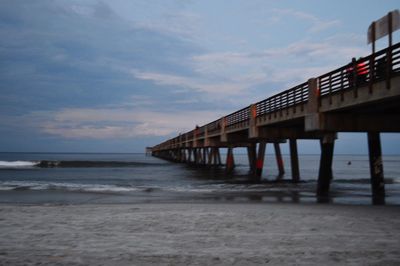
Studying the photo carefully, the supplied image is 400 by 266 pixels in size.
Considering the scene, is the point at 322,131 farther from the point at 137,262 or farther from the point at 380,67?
the point at 137,262

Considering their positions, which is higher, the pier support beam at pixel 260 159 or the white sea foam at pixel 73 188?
the pier support beam at pixel 260 159

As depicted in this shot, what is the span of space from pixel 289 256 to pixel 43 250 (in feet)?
11.5

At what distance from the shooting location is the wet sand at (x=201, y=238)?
5461mm

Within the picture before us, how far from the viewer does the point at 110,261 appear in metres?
5.36

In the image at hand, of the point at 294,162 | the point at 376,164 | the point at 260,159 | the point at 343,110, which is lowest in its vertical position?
the point at 294,162

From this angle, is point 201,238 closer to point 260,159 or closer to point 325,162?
point 325,162

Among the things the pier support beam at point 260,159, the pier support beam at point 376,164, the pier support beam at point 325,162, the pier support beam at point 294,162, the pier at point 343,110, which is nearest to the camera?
the pier at point 343,110

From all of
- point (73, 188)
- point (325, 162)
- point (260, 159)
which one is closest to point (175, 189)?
point (73, 188)

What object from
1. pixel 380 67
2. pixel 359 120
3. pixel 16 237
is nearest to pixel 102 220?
pixel 16 237

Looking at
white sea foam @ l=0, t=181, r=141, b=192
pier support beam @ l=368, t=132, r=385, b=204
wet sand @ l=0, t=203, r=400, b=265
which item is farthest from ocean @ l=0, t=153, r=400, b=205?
wet sand @ l=0, t=203, r=400, b=265

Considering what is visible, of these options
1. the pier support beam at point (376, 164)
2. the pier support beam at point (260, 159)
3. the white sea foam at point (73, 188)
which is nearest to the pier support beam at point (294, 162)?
the pier support beam at point (260, 159)

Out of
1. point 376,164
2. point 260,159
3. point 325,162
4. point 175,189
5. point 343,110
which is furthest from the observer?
point 260,159

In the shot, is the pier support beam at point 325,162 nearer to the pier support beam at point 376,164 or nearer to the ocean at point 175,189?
the ocean at point 175,189

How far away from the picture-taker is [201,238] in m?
6.86
